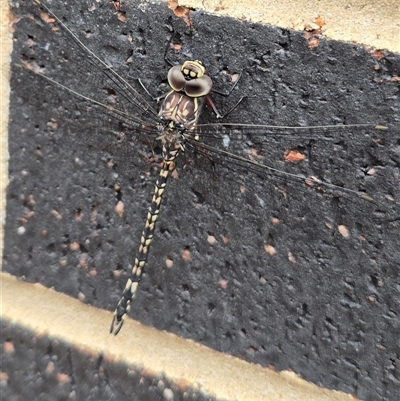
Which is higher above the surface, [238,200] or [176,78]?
[176,78]

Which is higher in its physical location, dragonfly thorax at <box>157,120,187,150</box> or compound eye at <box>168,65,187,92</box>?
compound eye at <box>168,65,187,92</box>

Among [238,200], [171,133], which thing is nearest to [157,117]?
[171,133]

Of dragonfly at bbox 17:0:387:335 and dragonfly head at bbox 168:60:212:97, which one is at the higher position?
dragonfly head at bbox 168:60:212:97

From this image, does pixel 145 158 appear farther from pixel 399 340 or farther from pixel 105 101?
pixel 399 340

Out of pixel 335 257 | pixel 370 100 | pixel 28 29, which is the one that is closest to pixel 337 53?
pixel 370 100

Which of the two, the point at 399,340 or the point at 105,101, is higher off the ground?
the point at 105,101

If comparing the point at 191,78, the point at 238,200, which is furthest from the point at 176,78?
the point at 238,200

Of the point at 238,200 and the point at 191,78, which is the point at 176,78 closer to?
the point at 191,78

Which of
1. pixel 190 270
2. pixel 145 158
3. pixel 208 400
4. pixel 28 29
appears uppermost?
pixel 28 29
